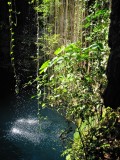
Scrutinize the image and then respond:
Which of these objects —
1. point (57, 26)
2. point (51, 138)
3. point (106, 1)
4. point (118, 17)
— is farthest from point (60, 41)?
point (118, 17)

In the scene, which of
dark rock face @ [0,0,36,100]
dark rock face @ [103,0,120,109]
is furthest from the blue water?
dark rock face @ [0,0,36,100]

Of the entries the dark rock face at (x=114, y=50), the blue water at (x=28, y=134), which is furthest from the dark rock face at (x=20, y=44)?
the dark rock face at (x=114, y=50)

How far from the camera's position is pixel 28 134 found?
8109 mm

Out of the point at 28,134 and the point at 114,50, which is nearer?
the point at 114,50

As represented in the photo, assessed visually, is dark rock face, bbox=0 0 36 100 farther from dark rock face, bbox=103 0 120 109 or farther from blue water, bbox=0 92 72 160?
dark rock face, bbox=103 0 120 109

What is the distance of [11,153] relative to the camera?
23.5ft

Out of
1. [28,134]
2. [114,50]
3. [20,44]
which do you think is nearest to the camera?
[114,50]

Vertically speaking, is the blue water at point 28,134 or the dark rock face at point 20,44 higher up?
the dark rock face at point 20,44

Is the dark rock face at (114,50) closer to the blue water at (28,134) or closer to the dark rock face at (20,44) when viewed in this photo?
the blue water at (28,134)

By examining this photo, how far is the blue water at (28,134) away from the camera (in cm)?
704

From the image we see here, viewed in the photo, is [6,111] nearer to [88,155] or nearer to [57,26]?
[57,26]

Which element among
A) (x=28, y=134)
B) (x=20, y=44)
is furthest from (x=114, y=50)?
(x=20, y=44)

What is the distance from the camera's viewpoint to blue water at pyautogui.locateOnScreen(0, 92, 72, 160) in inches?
277

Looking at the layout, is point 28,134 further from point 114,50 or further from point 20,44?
point 20,44
